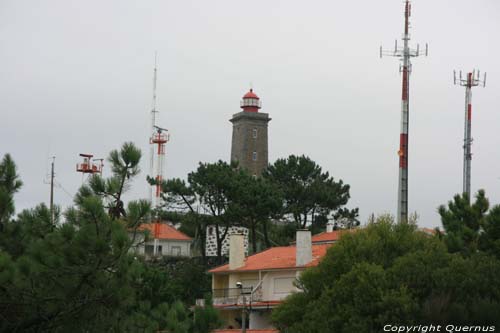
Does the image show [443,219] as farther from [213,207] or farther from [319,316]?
[213,207]

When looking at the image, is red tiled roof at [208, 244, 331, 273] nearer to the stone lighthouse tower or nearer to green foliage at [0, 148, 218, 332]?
green foliage at [0, 148, 218, 332]

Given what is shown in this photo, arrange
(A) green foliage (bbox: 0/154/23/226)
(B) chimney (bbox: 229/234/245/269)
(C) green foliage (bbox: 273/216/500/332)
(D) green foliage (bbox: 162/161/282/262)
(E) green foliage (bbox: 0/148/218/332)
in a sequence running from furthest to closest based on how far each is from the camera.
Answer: (D) green foliage (bbox: 162/161/282/262), (B) chimney (bbox: 229/234/245/269), (C) green foliage (bbox: 273/216/500/332), (A) green foliage (bbox: 0/154/23/226), (E) green foliage (bbox: 0/148/218/332)

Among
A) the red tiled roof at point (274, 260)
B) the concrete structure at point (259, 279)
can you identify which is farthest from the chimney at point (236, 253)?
the red tiled roof at point (274, 260)

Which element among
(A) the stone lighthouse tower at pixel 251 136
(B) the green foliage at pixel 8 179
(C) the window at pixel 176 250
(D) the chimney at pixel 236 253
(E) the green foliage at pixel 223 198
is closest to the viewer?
(B) the green foliage at pixel 8 179

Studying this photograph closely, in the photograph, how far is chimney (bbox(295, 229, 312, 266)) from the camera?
4656 centimetres

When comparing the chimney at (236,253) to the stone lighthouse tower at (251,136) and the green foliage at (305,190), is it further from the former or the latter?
the stone lighthouse tower at (251,136)

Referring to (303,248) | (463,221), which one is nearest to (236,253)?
(303,248)

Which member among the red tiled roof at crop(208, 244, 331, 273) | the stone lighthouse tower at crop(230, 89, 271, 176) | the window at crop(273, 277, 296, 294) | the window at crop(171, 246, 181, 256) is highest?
the stone lighthouse tower at crop(230, 89, 271, 176)

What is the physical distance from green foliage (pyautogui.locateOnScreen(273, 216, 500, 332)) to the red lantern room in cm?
5212

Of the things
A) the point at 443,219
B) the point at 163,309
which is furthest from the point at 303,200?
the point at 163,309

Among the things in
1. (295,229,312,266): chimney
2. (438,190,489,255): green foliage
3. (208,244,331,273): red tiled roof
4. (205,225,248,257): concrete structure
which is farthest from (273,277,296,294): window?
(205,225,248,257): concrete structure

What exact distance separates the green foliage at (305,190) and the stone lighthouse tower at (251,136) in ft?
30.0

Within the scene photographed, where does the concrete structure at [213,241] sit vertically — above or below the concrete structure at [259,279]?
above

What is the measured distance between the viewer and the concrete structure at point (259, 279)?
4706cm
